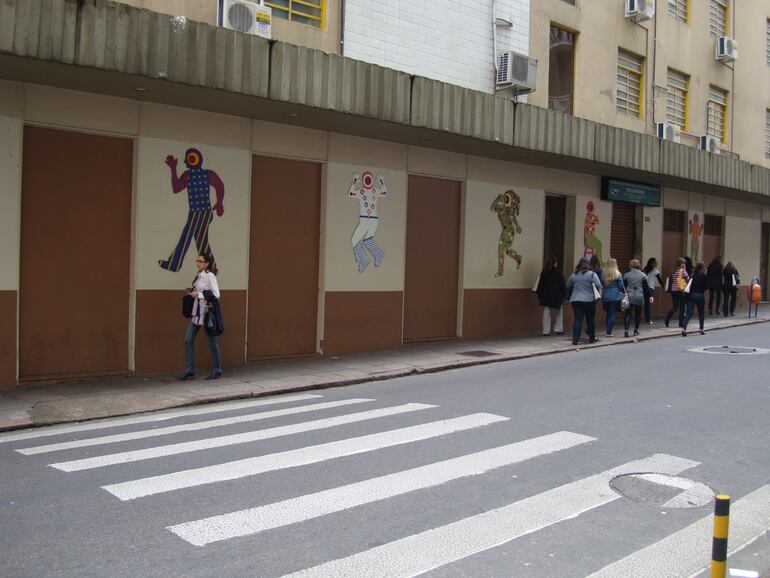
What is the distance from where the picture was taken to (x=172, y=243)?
11695 millimetres

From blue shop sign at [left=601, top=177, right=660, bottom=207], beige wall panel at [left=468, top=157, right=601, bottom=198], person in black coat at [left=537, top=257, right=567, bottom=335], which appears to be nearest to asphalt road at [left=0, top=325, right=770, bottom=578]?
person in black coat at [left=537, top=257, right=567, bottom=335]

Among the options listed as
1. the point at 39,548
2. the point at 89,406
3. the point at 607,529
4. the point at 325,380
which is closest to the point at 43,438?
the point at 89,406

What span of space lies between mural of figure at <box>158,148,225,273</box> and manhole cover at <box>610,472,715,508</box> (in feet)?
26.1

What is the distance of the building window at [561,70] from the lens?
18594 mm

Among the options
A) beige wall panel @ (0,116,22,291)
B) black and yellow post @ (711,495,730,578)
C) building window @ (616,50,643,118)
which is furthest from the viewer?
building window @ (616,50,643,118)

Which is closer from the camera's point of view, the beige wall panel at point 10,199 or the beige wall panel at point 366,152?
the beige wall panel at point 10,199

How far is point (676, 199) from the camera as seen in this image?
2323cm

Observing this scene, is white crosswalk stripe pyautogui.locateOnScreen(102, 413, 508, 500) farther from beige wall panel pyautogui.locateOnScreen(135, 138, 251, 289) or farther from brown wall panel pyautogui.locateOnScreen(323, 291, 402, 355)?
brown wall panel pyautogui.locateOnScreen(323, 291, 402, 355)

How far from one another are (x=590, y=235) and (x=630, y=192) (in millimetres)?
2144

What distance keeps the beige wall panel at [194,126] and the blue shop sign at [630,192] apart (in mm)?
11135

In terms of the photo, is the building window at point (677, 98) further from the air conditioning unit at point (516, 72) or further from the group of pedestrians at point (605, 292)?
the air conditioning unit at point (516, 72)

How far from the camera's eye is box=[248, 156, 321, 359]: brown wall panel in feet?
42.3

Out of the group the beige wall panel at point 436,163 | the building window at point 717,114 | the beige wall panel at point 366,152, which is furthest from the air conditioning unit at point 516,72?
the building window at point 717,114

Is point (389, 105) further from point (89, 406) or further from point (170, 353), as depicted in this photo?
point (89, 406)
